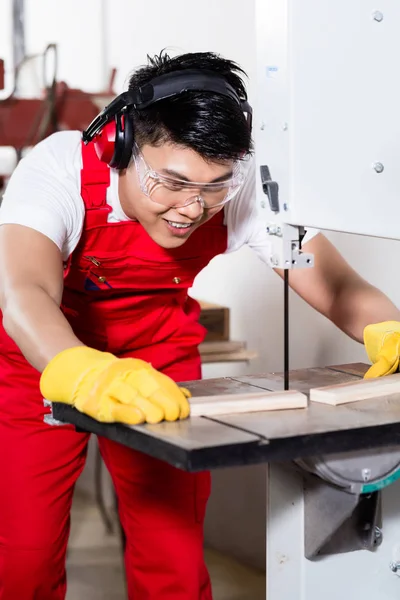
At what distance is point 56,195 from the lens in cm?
180

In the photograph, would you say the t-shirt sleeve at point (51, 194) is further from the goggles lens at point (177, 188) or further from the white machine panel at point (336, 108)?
the white machine panel at point (336, 108)

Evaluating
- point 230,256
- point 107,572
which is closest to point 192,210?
point 230,256

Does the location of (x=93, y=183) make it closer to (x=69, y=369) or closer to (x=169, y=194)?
(x=169, y=194)

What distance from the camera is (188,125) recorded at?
169 centimetres

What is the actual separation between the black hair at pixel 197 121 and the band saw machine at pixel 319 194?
168 millimetres

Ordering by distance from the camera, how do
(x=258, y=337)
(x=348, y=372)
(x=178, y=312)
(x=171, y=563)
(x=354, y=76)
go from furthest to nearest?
(x=258, y=337), (x=178, y=312), (x=171, y=563), (x=348, y=372), (x=354, y=76)

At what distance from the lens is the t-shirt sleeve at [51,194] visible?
1724 mm

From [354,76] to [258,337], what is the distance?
1.70 metres

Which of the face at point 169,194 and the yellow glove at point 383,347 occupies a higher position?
the face at point 169,194

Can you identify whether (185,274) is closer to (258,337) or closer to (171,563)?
(171,563)

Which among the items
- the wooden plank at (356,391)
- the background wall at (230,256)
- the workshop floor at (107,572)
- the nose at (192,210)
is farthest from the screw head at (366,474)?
the workshop floor at (107,572)

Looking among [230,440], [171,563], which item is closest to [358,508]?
[230,440]

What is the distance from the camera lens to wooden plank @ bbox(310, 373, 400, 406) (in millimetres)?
1559

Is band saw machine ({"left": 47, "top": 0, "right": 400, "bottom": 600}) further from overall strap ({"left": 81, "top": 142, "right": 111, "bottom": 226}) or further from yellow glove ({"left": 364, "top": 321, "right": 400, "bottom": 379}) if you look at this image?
overall strap ({"left": 81, "top": 142, "right": 111, "bottom": 226})
